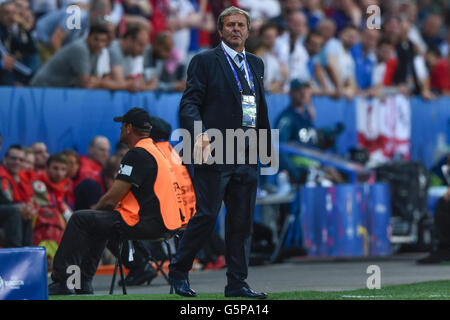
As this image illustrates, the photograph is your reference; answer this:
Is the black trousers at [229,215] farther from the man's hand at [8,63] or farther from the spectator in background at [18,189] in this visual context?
the man's hand at [8,63]

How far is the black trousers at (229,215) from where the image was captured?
8195 millimetres

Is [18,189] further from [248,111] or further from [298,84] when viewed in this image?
[298,84]

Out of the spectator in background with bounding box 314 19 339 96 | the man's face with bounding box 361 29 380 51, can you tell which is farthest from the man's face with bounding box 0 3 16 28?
the man's face with bounding box 361 29 380 51

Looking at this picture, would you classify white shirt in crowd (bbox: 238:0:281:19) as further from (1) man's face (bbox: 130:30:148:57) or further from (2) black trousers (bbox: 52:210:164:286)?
(2) black trousers (bbox: 52:210:164:286)

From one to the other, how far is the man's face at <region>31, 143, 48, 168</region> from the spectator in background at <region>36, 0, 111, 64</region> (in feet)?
5.41

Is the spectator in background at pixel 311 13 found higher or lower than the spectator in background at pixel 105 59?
higher

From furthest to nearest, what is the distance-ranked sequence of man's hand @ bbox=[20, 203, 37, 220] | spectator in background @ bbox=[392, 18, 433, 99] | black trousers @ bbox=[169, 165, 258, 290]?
spectator in background @ bbox=[392, 18, 433, 99] < man's hand @ bbox=[20, 203, 37, 220] < black trousers @ bbox=[169, 165, 258, 290]

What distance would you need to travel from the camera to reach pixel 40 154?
12812 millimetres

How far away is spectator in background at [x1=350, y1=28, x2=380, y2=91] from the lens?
1861 cm

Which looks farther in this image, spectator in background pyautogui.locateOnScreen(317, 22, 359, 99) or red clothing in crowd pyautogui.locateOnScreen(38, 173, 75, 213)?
spectator in background pyautogui.locateOnScreen(317, 22, 359, 99)

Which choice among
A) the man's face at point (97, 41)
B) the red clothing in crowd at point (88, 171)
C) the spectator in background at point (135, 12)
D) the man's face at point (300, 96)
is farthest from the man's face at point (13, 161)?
the man's face at point (300, 96)

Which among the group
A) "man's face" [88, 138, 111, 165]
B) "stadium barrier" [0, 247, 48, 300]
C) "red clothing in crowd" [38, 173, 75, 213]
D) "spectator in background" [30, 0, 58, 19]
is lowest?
"stadium barrier" [0, 247, 48, 300]

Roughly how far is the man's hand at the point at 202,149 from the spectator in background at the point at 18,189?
4.21 m

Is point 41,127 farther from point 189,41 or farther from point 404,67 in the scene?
point 404,67
